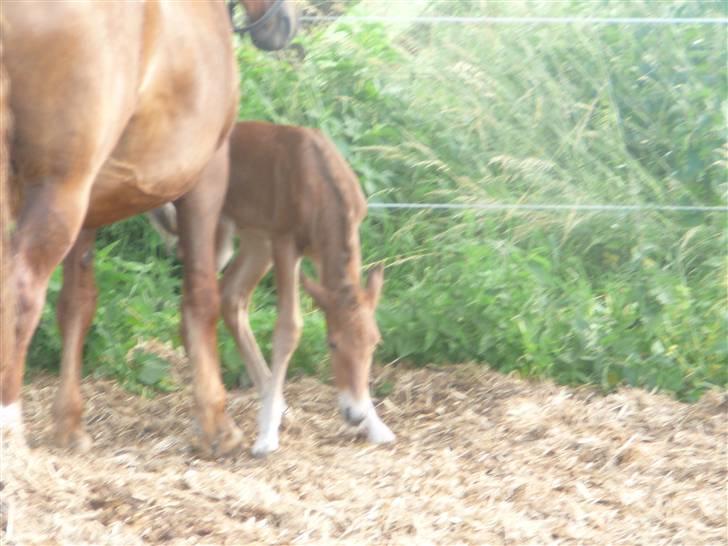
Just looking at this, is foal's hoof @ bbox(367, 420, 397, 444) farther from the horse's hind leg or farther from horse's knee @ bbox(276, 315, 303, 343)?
the horse's hind leg

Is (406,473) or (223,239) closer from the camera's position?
(406,473)

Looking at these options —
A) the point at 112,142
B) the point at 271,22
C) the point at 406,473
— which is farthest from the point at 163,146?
the point at 406,473

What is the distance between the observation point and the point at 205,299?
5.12m

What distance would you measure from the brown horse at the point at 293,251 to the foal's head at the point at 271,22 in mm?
433

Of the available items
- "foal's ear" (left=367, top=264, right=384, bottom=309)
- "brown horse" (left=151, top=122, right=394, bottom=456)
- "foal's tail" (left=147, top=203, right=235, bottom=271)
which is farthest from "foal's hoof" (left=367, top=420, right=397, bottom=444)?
"foal's tail" (left=147, top=203, right=235, bottom=271)

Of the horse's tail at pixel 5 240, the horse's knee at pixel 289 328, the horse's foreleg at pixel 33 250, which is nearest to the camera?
the horse's tail at pixel 5 240

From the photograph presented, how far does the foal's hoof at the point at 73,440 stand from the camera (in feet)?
16.9

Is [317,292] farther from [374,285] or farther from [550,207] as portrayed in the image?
[550,207]

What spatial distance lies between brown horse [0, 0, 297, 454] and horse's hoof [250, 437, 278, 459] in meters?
0.10

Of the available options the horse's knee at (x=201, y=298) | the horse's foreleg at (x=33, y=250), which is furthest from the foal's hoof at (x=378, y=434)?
the horse's foreleg at (x=33, y=250)

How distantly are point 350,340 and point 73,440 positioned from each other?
46.2 inches

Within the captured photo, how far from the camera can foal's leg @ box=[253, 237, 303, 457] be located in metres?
5.42

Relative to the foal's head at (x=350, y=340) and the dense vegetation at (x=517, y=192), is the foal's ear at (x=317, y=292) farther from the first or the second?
the dense vegetation at (x=517, y=192)

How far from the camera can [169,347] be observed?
6.36 meters
